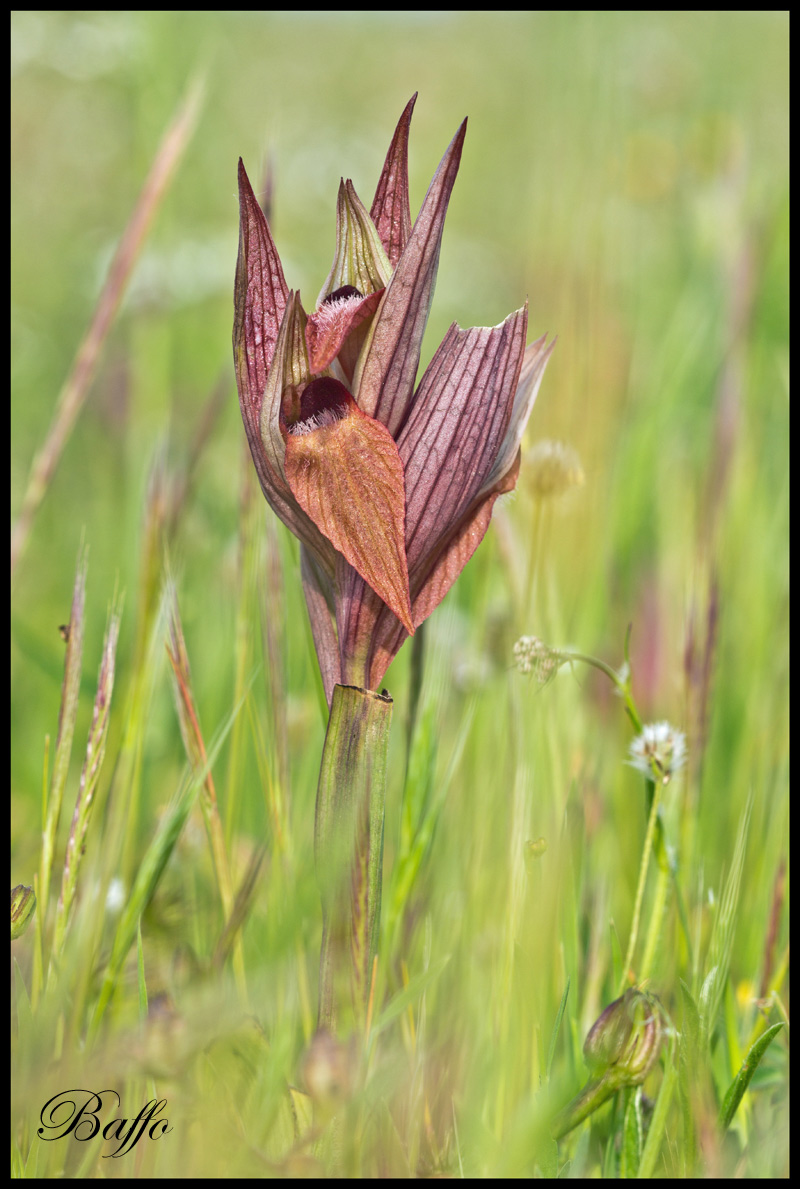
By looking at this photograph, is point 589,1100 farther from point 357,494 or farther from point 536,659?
point 357,494

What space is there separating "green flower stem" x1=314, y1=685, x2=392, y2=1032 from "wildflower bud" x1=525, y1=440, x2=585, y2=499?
1.52ft

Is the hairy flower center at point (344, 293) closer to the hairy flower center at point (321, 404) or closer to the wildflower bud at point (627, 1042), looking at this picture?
the hairy flower center at point (321, 404)

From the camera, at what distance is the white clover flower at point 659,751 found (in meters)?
0.72

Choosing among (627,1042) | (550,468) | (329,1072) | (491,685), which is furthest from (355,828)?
(491,685)

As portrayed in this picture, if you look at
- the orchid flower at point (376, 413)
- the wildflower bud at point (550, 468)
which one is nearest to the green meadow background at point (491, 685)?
the wildflower bud at point (550, 468)

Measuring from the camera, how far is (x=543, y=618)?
3.35 feet

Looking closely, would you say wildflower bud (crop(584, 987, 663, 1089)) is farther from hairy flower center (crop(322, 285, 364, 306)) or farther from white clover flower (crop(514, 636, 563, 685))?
hairy flower center (crop(322, 285, 364, 306))

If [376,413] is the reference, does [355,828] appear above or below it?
below

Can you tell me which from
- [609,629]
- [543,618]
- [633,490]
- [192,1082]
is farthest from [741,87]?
[192,1082]

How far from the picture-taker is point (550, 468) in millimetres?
955

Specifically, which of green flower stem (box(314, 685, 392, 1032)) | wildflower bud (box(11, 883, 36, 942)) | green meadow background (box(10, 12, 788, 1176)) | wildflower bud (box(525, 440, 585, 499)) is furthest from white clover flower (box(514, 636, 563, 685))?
wildflower bud (box(11, 883, 36, 942))

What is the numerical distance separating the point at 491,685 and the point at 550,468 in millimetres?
332

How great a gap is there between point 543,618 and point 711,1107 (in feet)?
1.72

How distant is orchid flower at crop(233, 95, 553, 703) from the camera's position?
1.71 ft
